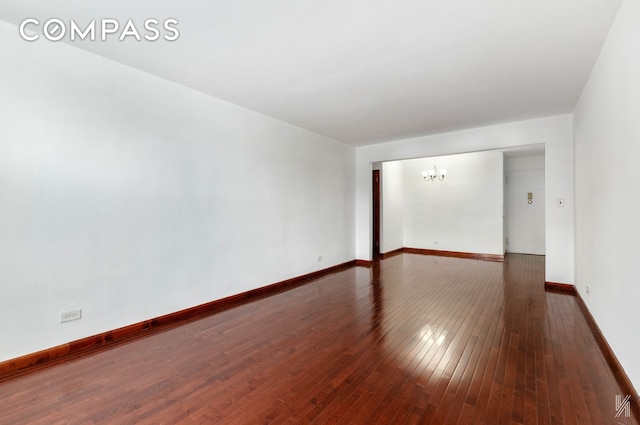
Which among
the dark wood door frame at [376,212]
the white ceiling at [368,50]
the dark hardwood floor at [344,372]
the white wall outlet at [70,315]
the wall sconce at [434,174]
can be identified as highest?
the white ceiling at [368,50]

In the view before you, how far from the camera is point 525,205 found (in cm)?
805

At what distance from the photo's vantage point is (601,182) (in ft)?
8.88

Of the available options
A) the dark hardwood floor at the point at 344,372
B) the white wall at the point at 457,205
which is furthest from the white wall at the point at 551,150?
the white wall at the point at 457,205

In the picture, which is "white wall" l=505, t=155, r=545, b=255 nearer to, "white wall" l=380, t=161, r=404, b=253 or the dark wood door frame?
"white wall" l=380, t=161, r=404, b=253

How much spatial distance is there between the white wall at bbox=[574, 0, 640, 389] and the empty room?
3cm

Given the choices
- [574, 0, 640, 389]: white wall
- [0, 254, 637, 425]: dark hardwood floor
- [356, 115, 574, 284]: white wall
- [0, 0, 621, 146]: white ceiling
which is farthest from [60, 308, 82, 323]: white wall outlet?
[356, 115, 574, 284]: white wall

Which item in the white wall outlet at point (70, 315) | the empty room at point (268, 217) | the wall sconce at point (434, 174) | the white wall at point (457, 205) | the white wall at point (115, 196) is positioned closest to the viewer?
the empty room at point (268, 217)

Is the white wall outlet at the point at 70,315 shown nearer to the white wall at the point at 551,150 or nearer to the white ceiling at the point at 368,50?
the white ceiling at the point at 368,50

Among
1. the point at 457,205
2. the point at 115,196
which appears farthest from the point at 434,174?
the point at 115,196

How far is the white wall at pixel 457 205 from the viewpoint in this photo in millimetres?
7508

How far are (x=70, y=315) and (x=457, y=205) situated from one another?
324 inches

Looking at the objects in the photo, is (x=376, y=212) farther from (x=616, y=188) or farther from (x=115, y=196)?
(x=115, y=196)

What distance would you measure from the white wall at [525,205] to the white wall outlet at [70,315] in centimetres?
935

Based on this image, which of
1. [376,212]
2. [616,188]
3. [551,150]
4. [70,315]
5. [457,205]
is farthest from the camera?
[457,205]
